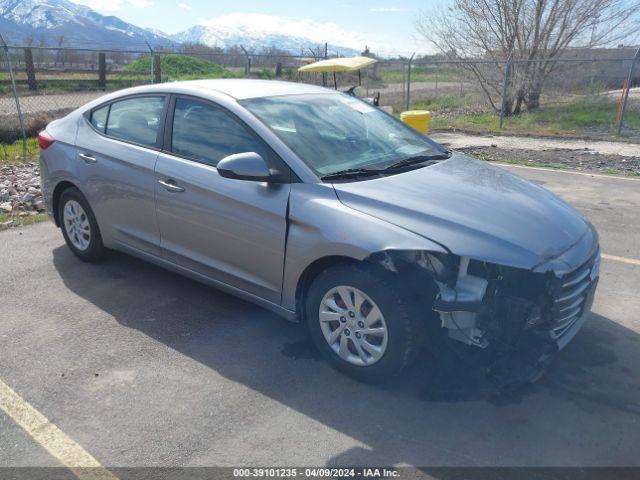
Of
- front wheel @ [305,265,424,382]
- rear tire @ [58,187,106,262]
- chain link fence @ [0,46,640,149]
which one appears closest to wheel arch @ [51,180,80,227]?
rear tire @ [58,187,106,262]

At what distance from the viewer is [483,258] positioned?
9.78 ft

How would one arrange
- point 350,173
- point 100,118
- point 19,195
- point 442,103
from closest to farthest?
point 350,173
point 100,118
point 19,195
point 442,103

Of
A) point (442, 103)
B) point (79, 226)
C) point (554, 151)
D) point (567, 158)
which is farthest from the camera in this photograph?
point (442, 103)

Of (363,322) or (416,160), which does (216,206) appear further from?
(416,160)

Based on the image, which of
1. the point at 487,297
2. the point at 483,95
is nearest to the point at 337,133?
the point at 487,297

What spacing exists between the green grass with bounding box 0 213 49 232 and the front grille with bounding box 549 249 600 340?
5778mm

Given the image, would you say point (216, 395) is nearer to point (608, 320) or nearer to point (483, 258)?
point (483, 258)

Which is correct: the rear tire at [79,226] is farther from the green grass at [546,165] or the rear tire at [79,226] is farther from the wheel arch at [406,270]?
the green grass at [546,165]

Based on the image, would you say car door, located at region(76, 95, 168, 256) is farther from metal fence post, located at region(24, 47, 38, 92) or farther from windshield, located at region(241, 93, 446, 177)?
metal fence post, located at region(24, 47, 38, 92)

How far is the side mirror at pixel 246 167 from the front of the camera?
3.48 metres

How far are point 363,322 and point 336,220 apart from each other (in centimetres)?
61

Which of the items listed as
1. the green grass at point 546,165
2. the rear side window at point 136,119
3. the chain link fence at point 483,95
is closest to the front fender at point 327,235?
the rear side window at point 136,119

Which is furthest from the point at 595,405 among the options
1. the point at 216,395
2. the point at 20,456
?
the point at 20,456

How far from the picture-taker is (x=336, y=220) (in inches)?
129
